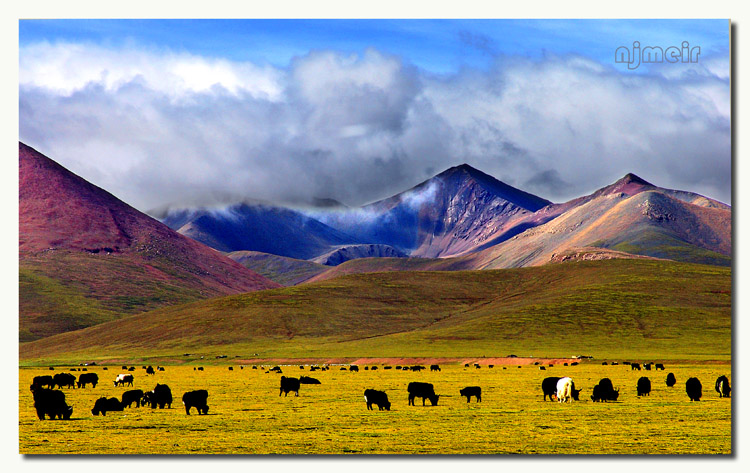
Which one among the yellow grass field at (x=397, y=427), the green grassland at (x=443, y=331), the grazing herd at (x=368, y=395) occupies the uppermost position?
the green grassland at (x=443, y=331)

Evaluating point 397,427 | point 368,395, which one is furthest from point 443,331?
point 397,427

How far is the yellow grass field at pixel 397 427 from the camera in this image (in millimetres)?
28234

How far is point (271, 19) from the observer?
30188 millimetres

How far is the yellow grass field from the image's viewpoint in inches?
1112

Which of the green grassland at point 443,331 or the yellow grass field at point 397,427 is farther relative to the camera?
the green grassland at point 443,331

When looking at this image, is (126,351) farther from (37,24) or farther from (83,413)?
(37,24)

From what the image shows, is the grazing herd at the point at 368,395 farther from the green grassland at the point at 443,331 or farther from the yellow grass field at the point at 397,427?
the green grassland at the point at 443,331

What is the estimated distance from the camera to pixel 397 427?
114 feet

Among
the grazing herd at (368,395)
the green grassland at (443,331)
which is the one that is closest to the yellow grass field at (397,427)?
the grazing herd at (368,395)

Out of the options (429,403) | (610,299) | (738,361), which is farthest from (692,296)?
(738,361)

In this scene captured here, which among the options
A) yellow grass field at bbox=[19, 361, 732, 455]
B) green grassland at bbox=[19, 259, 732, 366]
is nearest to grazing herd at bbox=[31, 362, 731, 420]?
yellow grass field at bbox=[19, 361, 732, 455]

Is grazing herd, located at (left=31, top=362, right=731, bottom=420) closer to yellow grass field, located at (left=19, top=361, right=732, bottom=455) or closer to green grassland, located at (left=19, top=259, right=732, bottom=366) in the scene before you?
yellow grass field, located at (left=19, top=361, right=732, bottom=455)

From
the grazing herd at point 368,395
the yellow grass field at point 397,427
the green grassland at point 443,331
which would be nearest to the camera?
the yellow grass field at point 397,427
